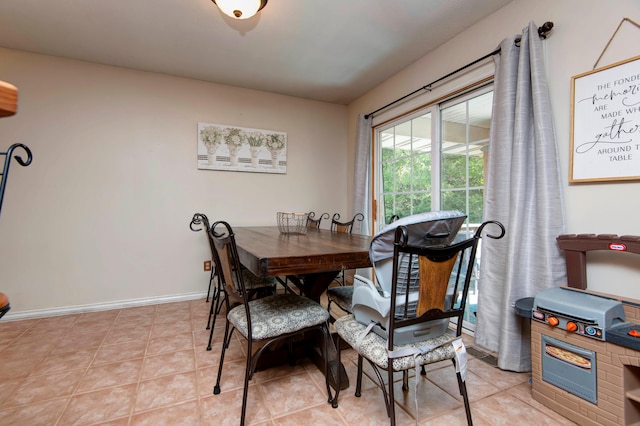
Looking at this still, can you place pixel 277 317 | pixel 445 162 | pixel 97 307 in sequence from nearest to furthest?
pixel 277 317
pixel 445 162
pixel 97 307

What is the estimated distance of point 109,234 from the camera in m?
2.96

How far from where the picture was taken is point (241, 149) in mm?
3467

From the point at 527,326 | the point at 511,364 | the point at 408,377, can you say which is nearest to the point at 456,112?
the point at 527,326

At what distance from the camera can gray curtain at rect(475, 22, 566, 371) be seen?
1.68 m

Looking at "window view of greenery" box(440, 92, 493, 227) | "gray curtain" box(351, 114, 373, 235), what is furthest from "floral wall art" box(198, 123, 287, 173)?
"window view of greenery" box(440, 92, 493, 227)

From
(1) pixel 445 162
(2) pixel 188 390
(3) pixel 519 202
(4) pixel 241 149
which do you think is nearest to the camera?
(2) pixel 188 390

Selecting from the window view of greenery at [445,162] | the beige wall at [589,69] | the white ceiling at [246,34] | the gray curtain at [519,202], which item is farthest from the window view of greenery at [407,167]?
the beige wall at [589,69]

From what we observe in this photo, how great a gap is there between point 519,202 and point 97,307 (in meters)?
3.68

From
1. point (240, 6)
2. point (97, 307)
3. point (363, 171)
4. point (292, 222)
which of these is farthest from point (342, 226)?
point (97, 307)

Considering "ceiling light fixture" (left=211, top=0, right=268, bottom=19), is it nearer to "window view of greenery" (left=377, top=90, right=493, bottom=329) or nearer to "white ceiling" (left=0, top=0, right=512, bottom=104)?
"white ceiling" (left=0, top=0, right=512, bottom=104)

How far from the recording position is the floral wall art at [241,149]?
331cm

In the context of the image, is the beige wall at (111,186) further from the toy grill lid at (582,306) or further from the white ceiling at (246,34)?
the toy grill lid at (582,306)

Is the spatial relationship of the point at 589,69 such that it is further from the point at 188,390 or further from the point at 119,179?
the point at 119,179

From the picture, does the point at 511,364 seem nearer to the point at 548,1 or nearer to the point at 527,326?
the point at 527,326
